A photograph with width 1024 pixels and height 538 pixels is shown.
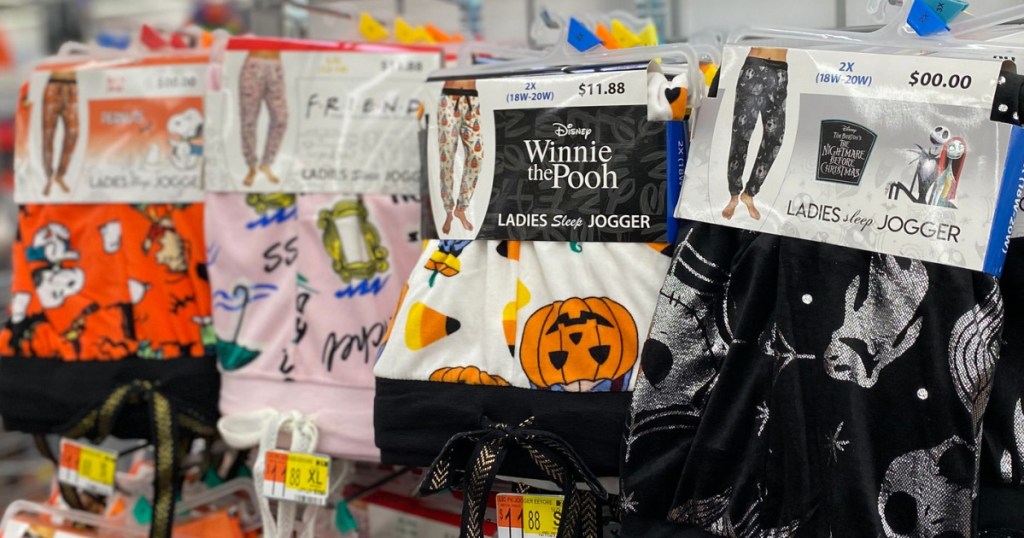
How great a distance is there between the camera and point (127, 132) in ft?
4.57

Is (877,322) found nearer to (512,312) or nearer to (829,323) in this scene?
(829,323)

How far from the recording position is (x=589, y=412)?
37.2 inches

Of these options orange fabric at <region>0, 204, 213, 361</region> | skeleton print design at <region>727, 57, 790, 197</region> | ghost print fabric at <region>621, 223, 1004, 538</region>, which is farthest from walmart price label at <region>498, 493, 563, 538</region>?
orange fabric at <region>0, 204, 213, 361</region>

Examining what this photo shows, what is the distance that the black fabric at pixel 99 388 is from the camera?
1353 millimetres

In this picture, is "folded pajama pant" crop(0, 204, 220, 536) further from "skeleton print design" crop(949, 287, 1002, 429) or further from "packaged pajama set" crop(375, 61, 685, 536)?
"skeleton print design" crop(949, 287, 1002, 429)

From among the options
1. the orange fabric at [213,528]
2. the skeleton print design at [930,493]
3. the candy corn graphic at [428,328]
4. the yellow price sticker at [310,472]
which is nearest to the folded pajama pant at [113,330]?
the orange fabric at [213,528]

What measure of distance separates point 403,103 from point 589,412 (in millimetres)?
534

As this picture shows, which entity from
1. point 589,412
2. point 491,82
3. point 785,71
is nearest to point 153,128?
point 491,82

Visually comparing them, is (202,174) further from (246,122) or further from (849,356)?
(849,356)

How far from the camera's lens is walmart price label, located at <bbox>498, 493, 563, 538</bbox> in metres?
1.00

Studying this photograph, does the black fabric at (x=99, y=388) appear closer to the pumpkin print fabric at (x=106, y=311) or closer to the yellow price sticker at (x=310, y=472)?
the pumpkin print fabric at (x=106, y=311)

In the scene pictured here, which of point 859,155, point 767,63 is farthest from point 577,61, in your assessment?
point 859,155

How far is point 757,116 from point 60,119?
1.07 m

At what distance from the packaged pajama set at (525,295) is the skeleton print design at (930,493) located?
0.86 feet
